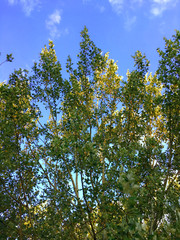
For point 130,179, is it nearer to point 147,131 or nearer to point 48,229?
point 48,229

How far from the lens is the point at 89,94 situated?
13180mm

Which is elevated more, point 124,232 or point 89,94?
point 89,94

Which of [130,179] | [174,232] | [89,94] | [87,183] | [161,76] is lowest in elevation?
[174,232]

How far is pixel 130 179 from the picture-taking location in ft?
12.6

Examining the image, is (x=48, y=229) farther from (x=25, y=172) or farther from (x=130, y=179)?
(x=130, y=179)

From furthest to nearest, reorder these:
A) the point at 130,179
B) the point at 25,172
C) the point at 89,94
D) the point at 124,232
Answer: the point at 89,94
the point at 25,172
the point at 124,232
the point at 130,179

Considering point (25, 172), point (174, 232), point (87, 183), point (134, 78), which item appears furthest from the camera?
point (134, 78)

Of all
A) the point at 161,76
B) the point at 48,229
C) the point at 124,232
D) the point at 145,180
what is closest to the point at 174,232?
the point at 124,232

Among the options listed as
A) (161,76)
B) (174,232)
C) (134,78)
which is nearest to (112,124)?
(134,78)

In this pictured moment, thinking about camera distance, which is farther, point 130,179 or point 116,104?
point 116,104

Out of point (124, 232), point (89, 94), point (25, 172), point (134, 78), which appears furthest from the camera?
point (89, 94)

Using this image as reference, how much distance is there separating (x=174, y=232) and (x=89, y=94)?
981cm

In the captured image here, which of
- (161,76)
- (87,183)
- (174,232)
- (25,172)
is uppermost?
(161,76)

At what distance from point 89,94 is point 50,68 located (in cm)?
309
